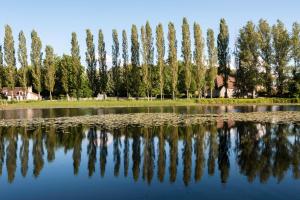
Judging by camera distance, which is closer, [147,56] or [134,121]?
[134,121]

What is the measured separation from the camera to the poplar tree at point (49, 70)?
83.8 metres

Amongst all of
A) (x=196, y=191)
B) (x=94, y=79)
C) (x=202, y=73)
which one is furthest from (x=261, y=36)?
(x=196, y=191)

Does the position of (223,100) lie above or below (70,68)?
below

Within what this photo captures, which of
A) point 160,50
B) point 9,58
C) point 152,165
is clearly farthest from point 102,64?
point 152,165

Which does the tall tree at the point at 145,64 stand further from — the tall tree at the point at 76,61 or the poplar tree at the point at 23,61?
the poplar tree at the point at 23,61

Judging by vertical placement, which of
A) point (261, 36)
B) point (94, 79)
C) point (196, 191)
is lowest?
point (196, 191)

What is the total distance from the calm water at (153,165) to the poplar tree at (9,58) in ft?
197

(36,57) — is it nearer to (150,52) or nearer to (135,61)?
(135,61)

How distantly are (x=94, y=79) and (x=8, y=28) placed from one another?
23394 millimetres

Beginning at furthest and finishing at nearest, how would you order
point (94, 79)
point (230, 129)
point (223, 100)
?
1. point (94, 79)
2. point (223, 100)
3. point (230, 129)

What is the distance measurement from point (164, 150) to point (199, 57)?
64.4 m

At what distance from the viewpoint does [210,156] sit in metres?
16.4

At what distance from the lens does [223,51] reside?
3280 inches

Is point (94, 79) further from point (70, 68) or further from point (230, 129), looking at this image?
point (230, 129)
